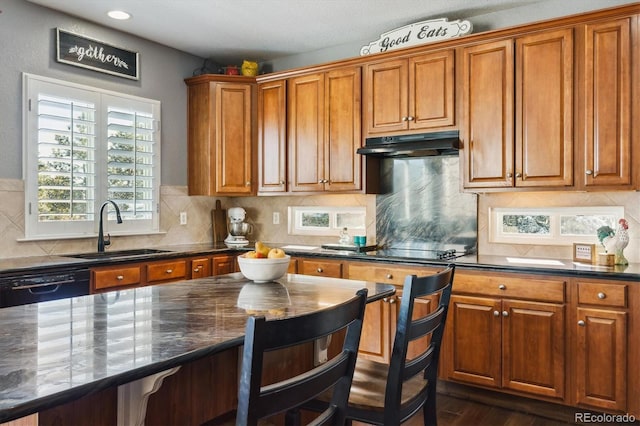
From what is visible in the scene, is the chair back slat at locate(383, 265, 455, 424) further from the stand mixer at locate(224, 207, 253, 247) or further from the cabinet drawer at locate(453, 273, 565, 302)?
the stand mixer at locate(224, 207, 253, 247)

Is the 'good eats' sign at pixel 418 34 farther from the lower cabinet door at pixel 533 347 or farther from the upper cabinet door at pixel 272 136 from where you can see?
the lower cabinet door at pixel 533 347

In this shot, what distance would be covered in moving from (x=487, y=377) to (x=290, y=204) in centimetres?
244

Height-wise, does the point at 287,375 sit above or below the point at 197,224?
below

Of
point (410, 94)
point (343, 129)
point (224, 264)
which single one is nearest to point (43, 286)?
point (224, 264)

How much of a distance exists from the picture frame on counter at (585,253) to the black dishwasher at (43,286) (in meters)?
3.25

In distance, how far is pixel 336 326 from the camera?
1.19m

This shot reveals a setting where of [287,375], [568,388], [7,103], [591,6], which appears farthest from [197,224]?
[591,6]

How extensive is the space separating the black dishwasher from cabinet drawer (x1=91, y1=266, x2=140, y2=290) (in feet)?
0.25

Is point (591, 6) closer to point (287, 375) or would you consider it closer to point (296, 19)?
point (296, 19)

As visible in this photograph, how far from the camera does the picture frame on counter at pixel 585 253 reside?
3.19 metres

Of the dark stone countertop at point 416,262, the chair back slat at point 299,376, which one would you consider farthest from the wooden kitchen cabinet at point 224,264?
the chair back slat at point 299,376

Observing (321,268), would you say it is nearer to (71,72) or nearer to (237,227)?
(237,227)

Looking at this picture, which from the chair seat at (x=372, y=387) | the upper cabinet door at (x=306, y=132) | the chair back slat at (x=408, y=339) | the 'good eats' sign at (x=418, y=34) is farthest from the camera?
the upper cabinet door at (x=306, y=132)

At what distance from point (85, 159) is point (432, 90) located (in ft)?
8.86
